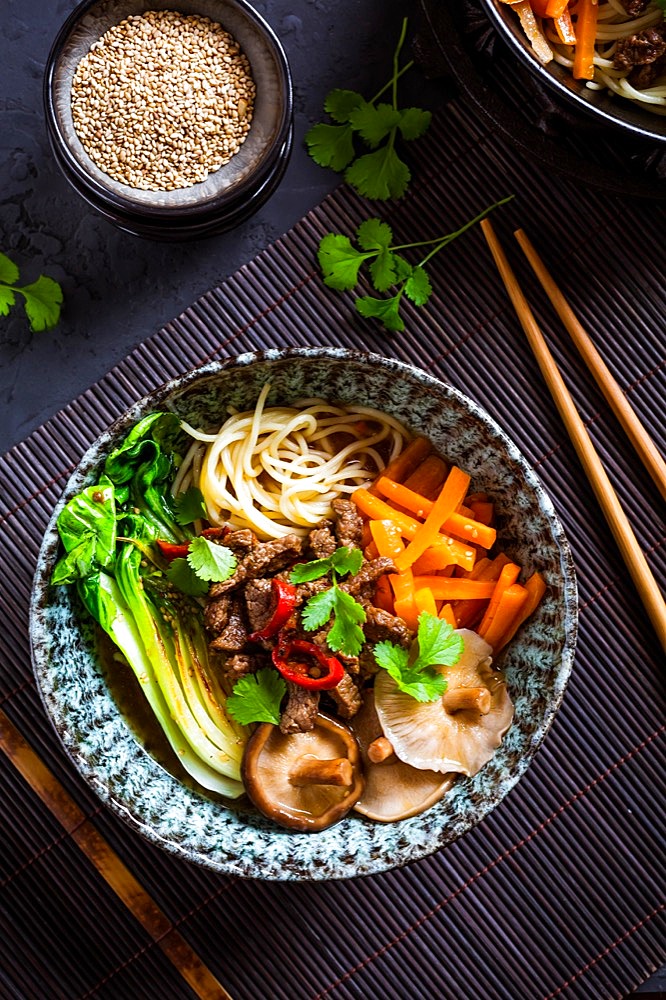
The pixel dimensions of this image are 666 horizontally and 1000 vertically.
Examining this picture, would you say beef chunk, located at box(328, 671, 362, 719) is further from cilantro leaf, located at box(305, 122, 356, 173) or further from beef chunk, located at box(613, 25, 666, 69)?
beef chunk, located at box(613, 25, 666, 69)

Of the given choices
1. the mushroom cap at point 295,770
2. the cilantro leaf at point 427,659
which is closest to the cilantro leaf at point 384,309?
the cilantro leaf at point 427,659

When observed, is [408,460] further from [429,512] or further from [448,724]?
[448,724]

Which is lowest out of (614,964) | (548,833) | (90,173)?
(614,964)

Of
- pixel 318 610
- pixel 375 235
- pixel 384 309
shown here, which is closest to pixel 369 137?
pixel 375 235

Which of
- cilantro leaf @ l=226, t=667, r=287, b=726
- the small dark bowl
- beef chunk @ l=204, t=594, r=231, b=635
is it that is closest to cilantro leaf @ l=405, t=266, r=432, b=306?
the small dark bowl

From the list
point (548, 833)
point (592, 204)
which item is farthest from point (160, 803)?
point (592, 204)

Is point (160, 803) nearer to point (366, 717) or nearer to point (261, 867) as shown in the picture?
point (261, 867)

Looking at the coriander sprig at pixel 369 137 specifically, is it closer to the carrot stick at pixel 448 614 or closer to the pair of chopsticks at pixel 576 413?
the pair of chopsticks at pixel 576 413
